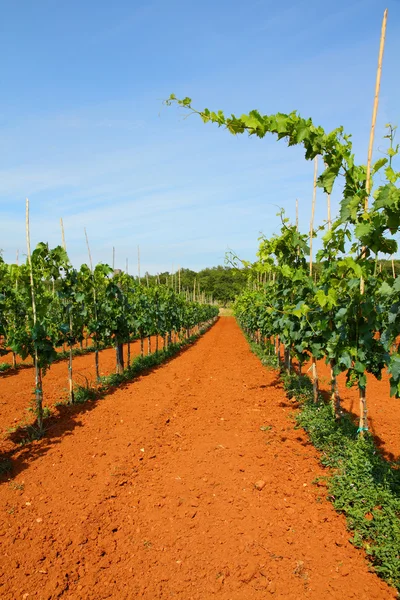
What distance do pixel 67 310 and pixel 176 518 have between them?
5.48 meters

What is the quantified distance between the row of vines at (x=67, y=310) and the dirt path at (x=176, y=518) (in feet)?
5.62

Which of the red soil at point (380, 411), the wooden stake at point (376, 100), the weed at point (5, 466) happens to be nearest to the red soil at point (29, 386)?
the weed at point (5, 466)

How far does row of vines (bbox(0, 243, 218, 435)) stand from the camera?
22.0 ft

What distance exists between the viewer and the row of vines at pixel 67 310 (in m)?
6.69

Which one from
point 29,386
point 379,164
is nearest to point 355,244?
point 379,164

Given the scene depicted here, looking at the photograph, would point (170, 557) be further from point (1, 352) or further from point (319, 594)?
point (1, 352)

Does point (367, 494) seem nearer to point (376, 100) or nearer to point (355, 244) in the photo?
point (355, 244)

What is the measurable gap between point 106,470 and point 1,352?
342 centimetres

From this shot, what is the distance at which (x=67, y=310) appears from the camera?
27.0 feet

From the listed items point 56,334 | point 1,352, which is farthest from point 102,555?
point 56,334

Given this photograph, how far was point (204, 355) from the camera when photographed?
15961 mm

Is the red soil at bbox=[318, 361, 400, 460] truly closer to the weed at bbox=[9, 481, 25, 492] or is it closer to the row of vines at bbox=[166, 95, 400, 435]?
the row of vines at bbox=[166, 95, 400, 435]

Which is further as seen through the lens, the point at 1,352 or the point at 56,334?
the point at 56,334

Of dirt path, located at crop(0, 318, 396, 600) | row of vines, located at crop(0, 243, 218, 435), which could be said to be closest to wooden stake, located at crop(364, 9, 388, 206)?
dirt path, located at crop(0, 318, 396, 600)
